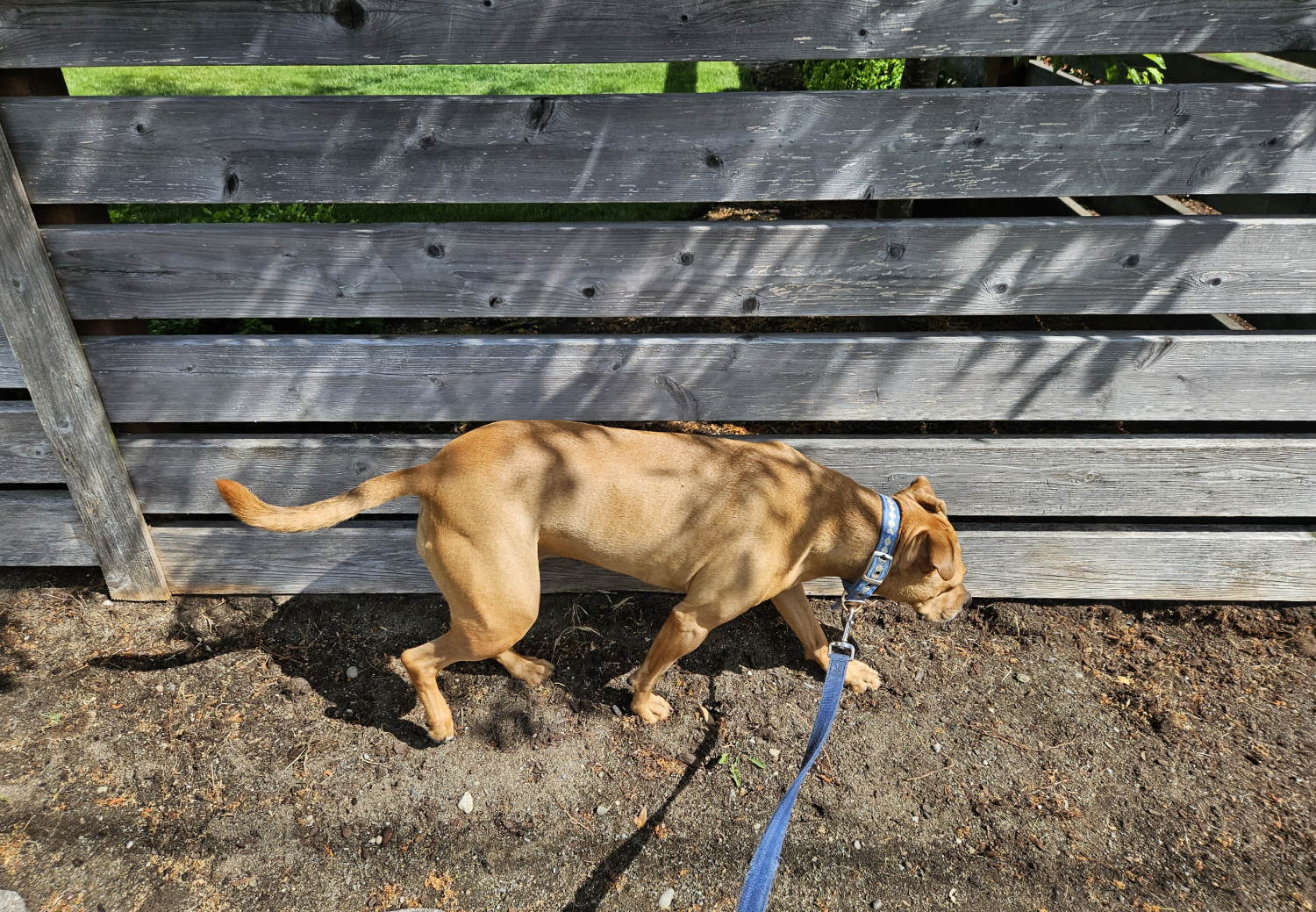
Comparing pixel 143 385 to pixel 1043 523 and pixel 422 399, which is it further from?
pixel 1043 523

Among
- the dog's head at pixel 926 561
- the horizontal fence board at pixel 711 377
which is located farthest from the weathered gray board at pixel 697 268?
the dog's head at pixel 926 561

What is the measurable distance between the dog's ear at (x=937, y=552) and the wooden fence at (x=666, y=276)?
0.78 meters

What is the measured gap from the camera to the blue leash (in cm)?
263

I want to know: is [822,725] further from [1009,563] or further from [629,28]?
[629,28]

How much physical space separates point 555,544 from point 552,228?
4.36 ft

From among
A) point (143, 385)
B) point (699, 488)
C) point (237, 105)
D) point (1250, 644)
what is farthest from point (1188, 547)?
point (143, 385)

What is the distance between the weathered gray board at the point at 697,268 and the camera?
344cm

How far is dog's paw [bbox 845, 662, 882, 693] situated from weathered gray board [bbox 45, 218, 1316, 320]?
1.74 m

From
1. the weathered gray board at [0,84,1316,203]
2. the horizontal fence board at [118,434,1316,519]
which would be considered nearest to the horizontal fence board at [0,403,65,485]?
the horizontal fence board at [118,434,1316,519]

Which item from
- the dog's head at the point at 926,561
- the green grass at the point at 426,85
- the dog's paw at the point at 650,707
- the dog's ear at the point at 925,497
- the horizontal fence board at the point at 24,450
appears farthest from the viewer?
the green grass at the point at 426,85

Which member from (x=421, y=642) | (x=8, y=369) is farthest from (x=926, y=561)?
(x=8, y=369)

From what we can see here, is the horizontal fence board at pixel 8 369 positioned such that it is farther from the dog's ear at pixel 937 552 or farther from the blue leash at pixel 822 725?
the dog's ear at pixel 937 552

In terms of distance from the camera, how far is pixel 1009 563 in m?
4.30

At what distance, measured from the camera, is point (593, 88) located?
28.2ft
